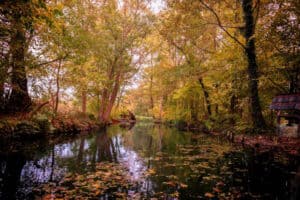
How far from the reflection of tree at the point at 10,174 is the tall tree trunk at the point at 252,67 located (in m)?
12.0

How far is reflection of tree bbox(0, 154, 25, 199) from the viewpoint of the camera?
373cm

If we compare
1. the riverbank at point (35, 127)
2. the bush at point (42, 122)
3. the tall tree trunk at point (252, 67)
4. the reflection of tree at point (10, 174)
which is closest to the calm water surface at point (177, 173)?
the reflection of tree at point (10, 174)

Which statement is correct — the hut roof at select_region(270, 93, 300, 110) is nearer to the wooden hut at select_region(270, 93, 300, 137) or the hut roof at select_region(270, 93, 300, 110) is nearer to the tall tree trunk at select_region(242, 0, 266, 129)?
the wooden hut at select_region(270, 93, 300, 137)

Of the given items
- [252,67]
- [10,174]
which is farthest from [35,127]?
[252,67]

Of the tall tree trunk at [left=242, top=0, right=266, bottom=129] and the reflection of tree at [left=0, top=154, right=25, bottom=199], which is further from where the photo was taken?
the tall tree trunk at [left=242, top=0, right=266, bottom=129]

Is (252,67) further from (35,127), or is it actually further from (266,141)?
(35,127)

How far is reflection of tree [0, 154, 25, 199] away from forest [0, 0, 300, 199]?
0.08ft

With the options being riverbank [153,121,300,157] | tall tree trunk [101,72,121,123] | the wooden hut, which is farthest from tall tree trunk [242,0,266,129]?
tall tree trunk [101,72,121,123]

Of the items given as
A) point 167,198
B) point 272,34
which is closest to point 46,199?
point 167,198

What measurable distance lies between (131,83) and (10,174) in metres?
19.1

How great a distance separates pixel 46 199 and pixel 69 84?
1212 cm

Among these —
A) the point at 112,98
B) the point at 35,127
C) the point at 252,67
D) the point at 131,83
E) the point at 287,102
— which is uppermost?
the point at 131,83

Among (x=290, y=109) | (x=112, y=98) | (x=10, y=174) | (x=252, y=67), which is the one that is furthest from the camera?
(x=112, y=98)

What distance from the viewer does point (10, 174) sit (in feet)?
15.6
